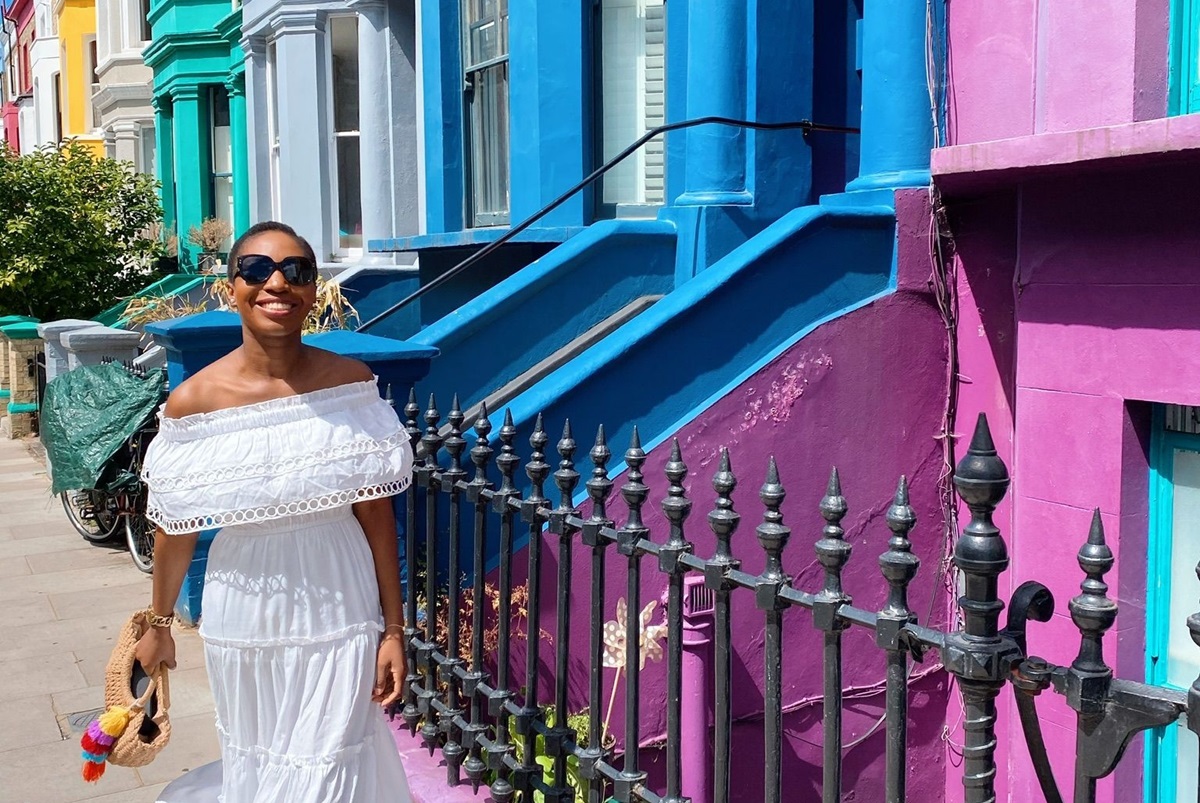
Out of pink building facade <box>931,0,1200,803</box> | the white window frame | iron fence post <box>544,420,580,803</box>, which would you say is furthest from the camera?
the white window frame

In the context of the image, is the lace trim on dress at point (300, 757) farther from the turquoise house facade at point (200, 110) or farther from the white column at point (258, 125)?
the turquoise house facade at point (200, 110)

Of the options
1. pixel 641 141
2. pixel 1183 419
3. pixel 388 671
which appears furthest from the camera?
pixel 641 141

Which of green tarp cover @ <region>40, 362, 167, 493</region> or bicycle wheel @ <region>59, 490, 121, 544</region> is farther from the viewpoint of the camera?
bicycle wheel @ <region>59, 490, 121, 544</region>

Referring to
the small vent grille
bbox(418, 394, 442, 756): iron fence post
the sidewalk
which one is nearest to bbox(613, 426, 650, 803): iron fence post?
bbox(418, 394, 442, 756): iron fence post

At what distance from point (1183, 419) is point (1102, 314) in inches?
19.8

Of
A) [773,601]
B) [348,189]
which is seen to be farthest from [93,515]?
[773,601]

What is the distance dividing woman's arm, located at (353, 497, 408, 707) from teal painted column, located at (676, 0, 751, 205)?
413 cm

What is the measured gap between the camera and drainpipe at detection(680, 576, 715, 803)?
5109 mm

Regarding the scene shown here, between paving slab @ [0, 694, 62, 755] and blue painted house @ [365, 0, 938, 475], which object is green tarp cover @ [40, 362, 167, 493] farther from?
paving slab @ [0, 694, 62, 755]

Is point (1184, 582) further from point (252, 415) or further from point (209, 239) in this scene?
point (209, 239)

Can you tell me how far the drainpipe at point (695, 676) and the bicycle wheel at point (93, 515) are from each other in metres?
4.82

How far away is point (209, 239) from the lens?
1700 cm

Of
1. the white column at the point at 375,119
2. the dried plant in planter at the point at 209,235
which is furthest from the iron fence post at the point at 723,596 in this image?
the dried plant in planter at the point at 209,235

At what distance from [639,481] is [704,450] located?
202 cm
